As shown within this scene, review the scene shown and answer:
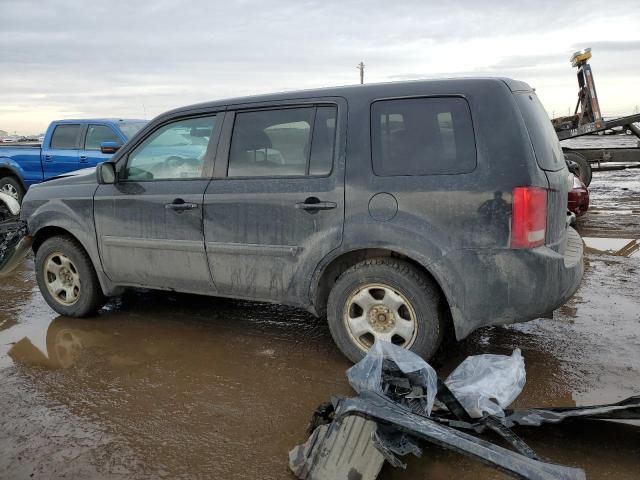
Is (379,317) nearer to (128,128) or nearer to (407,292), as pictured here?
(407,292)

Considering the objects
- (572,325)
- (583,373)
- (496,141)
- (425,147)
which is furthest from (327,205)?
(572,325)

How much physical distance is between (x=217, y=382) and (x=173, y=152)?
1.86 metres

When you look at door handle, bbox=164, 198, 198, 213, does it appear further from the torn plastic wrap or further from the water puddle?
the water puddle

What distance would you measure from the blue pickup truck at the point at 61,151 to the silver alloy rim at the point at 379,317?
21.7 ft

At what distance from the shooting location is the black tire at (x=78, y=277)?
4883mm

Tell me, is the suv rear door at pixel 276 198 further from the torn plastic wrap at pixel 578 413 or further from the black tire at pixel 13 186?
the black tire at pixel 13 186

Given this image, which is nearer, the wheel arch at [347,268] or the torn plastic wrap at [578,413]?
the torn plastic wrap at [578,413]

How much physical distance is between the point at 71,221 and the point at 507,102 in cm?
363

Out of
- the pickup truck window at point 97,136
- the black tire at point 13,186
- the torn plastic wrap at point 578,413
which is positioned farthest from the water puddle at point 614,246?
the black tire at point 13,186

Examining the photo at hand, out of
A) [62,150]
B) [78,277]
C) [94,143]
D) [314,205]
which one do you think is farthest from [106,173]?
[62,150]

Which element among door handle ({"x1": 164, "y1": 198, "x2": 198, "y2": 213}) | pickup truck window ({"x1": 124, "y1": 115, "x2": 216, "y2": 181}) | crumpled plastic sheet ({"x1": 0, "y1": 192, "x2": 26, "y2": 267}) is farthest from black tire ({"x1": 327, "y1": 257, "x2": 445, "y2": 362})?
crumpled plastic sheet ({"x1": 0, "y1": 192, "x2": 26, "y2": 267})

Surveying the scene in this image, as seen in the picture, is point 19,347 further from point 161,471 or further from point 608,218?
point 608,218

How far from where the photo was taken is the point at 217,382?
3.73 metres

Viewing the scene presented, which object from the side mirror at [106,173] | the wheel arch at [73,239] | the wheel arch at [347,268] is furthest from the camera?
the wheel arch at [73,239]
